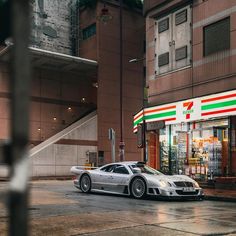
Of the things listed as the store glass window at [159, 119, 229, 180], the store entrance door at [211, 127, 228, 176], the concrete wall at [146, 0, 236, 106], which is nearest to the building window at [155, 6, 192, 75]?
the concrete wall at [146, 0, 236, 106]

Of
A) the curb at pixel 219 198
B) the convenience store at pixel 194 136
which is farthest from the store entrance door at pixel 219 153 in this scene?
the curb at pixel 219 198

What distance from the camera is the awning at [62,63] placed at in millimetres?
37031

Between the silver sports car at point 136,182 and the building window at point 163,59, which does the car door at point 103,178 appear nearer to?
the silver sports car at point 136,182

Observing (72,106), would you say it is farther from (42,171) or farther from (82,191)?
(82,191)

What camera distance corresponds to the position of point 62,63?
39.7 metres

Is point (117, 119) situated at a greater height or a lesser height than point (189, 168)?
greater

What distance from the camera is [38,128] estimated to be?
132 ft

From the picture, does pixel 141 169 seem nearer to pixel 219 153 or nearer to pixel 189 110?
pixel 219 153

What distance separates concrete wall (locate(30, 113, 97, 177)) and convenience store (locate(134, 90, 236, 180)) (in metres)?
13.6

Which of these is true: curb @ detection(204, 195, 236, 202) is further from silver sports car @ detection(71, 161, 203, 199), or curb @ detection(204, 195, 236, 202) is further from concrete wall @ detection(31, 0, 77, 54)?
concrete wall @ detection(31, 0, 77, 54)

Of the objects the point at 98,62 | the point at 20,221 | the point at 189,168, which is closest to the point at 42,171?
the point at 98,62

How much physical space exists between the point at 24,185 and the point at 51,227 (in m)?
7.07

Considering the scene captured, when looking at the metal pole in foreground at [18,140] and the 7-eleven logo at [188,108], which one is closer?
the metal pole in foreground at [18,140]

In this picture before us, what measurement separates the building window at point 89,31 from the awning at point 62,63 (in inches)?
117
